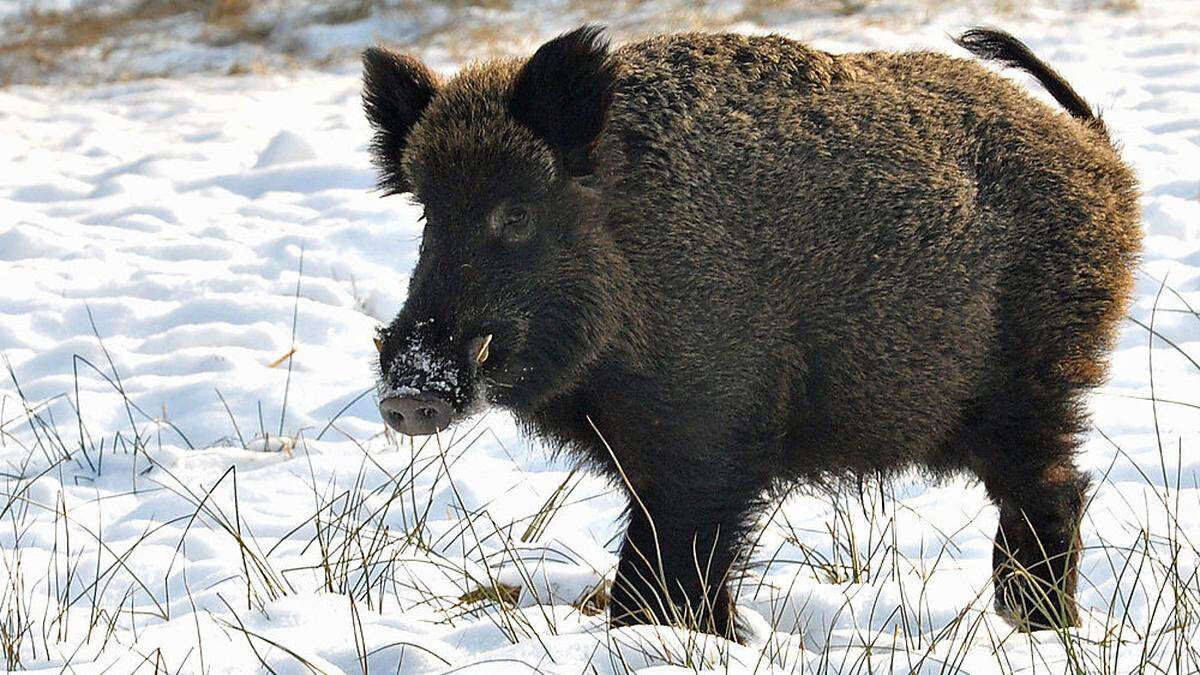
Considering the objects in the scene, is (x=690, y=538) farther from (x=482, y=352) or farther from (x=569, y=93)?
(x=569, y=93)

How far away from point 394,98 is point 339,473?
161 centimetres

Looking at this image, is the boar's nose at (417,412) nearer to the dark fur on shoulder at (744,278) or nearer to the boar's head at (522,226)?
the dark fur on shoulder at (744,278)

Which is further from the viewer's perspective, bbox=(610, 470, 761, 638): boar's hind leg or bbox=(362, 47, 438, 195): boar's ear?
bbox=(362, 47, 438, 195): boar's ear

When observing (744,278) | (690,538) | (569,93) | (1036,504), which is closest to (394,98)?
(569,93)

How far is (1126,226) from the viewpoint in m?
4.44

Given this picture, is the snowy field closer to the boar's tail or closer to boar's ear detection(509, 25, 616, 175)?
the boar's tail

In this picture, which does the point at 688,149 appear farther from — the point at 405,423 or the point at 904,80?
the point at 405,423

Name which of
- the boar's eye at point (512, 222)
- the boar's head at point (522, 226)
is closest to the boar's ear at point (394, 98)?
the boar's head at point (522, 226)

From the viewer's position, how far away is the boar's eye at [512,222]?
365 cm

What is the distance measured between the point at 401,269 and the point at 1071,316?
3877 millimetres

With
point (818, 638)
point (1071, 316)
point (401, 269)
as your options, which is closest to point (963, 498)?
point (1071, 316)

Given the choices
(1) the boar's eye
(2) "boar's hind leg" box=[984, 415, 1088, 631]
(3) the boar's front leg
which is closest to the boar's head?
(1) the boar's eye

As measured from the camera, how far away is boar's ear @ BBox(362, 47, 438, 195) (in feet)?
13.0

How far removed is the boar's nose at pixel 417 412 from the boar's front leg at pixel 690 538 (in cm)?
67
